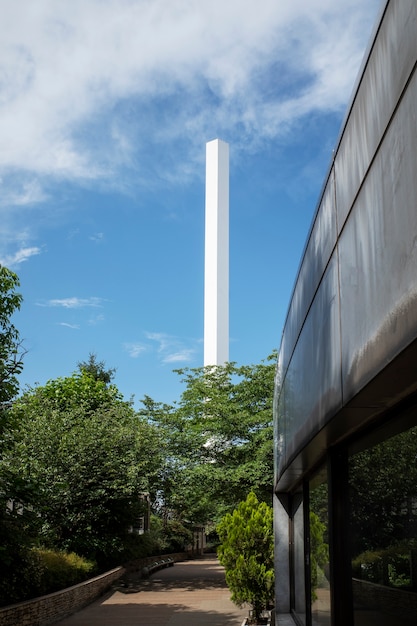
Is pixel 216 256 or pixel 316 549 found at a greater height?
pixel 216 256

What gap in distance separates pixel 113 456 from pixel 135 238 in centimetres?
4742

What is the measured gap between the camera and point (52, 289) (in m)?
83.6

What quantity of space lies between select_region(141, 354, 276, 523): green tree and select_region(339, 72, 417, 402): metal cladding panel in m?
21.5

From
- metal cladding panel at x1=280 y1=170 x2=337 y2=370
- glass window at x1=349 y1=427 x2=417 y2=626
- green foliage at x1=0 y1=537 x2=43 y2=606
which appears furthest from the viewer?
green foliage at x1=0 y1=537 x2=43 y2=606

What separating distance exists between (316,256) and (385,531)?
7.03 ft

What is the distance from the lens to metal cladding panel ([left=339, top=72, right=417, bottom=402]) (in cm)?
295

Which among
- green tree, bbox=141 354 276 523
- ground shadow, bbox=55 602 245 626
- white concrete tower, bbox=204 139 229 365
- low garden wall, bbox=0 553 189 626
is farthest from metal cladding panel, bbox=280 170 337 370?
white concrete tower, bbox=204 139 229 365

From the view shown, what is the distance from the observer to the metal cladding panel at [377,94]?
3070 millimetres

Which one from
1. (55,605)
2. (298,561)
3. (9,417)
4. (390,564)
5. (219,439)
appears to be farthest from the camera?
(219,439)

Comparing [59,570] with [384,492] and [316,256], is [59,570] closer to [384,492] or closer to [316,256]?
[316,256]

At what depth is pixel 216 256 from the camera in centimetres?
5866

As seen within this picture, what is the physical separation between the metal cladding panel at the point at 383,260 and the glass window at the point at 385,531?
A: 0.57m

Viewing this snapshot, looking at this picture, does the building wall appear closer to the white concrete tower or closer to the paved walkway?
the paved walkway

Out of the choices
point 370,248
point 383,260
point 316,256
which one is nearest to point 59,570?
point 316,256
